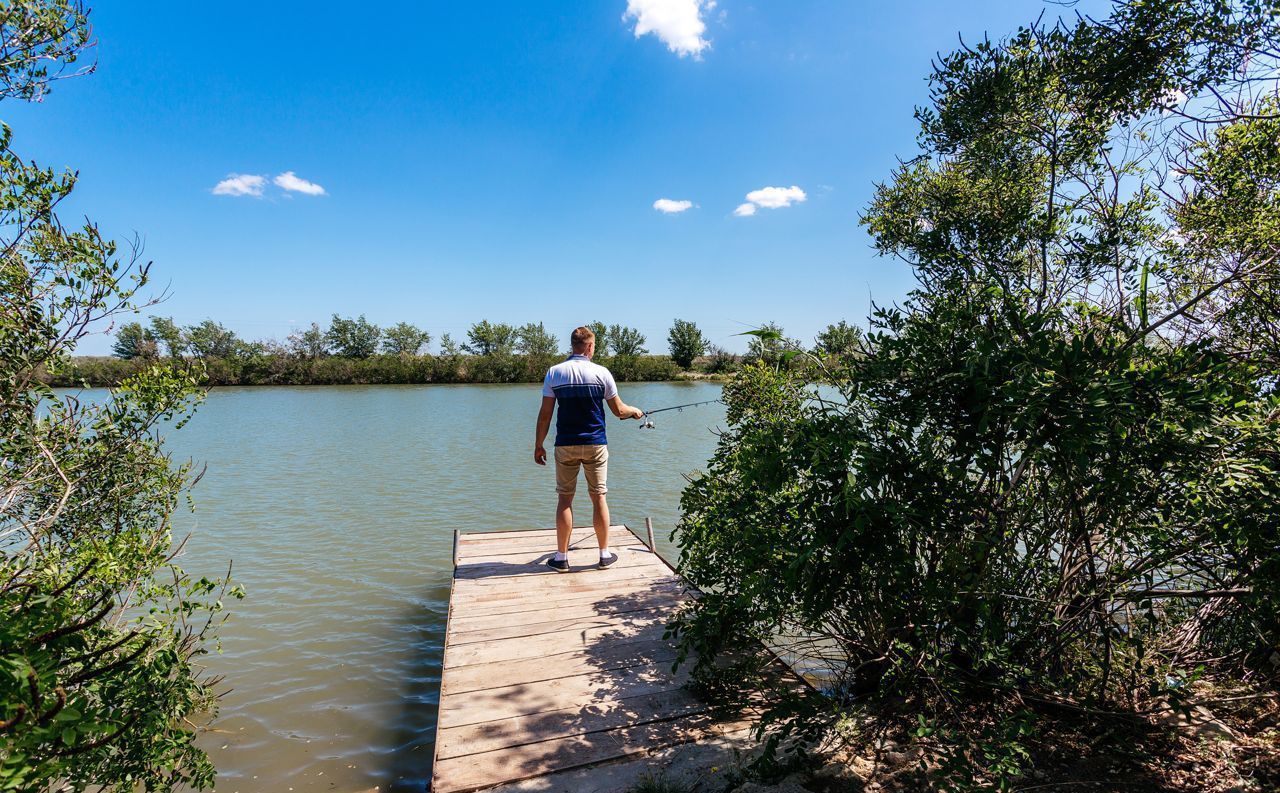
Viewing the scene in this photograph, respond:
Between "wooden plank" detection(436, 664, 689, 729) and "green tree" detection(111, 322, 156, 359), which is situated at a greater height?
"green tree" detection(111, 322, 156, 359)

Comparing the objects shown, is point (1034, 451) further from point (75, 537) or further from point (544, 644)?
point (75, 537)

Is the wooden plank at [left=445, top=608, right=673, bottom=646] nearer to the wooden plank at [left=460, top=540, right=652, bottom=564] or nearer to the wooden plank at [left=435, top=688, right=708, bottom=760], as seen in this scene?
the wooden plank at [left=435, top=688, right=708, bottom=760]

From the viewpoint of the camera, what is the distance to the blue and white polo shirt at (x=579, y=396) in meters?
5.18

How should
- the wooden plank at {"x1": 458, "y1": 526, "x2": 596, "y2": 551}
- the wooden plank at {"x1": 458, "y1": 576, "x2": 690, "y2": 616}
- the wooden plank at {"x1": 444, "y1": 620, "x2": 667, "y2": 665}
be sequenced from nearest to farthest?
the wooden plank at {"x1": 444, "y1": 620, "x2": 667, "y2": 665} → the wooden plank at {"x1": 458, "y1": 576, "x2": 690, "y2": 616} → the wooden plank at {"x1": 458, "y1": 526, "x2": 596, "y2": 551}

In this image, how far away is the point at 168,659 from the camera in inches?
83.4

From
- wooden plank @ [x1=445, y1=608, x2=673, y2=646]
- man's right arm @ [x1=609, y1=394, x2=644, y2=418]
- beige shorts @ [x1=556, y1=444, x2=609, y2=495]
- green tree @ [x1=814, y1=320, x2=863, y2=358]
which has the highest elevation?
green tree @ [x1=814, y1=320, x2=863, y2=358]

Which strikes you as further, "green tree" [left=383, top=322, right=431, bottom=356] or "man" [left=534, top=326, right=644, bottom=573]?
"green tree" [left=383, top=322, right=431, bottom=356]

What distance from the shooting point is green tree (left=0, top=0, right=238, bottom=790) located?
155cm

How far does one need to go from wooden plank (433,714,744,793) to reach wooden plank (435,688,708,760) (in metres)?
0.05

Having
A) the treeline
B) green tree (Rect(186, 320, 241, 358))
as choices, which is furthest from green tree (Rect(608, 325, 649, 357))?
green tree (Rect(186, 320, 241, 358))

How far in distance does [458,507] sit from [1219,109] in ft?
36.5

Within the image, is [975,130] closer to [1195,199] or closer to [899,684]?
[1195,199]

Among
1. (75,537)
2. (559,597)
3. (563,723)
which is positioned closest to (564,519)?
(559,597)

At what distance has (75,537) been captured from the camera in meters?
3.30
